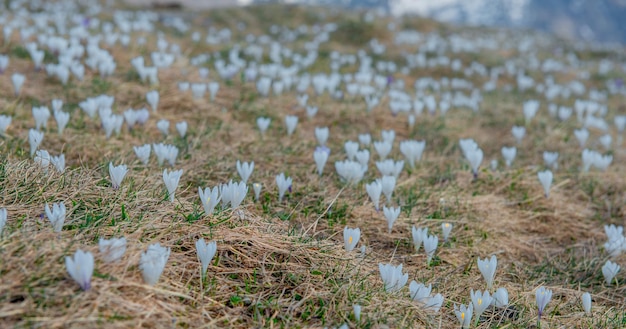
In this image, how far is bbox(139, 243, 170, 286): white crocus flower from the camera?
2.36m

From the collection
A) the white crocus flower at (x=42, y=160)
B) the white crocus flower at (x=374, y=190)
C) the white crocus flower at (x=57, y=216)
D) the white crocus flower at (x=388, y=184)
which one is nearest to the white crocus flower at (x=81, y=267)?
the white crocus flower at (x=57, y=216)

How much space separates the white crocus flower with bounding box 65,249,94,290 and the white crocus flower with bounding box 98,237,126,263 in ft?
0.65

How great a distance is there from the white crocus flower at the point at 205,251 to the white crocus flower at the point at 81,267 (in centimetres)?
57

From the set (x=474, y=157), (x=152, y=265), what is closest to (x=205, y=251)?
(x=152, y=265)

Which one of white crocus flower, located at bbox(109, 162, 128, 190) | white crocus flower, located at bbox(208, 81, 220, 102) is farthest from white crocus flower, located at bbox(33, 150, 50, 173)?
white crocus flower, located at bbox(208, 81, 220, 102)

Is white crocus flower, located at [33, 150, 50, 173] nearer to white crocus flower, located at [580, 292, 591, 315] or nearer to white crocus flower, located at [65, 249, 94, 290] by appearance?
white crocus flower, located at [65, 249, 94, 290]

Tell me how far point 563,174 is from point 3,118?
17.0ft

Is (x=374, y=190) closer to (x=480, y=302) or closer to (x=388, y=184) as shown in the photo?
(x=388, y=184)

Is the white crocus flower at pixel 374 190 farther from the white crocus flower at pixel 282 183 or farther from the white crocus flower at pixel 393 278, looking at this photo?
the white crocus flower at pixel 393 278

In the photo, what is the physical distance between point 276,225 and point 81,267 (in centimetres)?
139

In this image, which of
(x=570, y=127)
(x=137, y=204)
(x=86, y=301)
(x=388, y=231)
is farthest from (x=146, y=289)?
(x=570, y=127)

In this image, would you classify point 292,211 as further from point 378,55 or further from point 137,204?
point 378,55

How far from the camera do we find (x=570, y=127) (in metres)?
A: 7.84

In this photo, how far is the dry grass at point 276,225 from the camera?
2342mm
